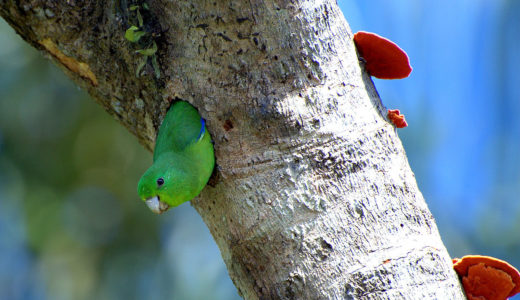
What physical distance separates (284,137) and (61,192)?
580 cm

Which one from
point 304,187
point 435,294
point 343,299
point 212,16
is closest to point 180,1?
point 212,16

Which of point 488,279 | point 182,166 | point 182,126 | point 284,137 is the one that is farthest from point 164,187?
point 488,279

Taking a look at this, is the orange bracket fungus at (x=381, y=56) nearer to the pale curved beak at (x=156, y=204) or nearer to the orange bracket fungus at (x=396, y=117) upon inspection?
the orange bracket fungus at (x=396, y=117)

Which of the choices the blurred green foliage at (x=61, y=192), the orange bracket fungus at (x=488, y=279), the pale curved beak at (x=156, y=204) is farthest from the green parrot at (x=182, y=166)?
the blurred green foliage at (x=61, y=192)

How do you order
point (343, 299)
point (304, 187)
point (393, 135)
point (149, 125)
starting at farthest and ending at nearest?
1. point (149, 125)
2. point (393, 135)
3. point (304, 187)
4. point (343, 299)

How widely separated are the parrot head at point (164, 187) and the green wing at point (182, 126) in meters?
0.17

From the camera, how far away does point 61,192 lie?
278 inches

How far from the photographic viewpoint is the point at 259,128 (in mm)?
2232

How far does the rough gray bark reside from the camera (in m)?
2.02

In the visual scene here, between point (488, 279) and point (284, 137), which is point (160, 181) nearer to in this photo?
point (284, 137)

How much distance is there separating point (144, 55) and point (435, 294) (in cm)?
177

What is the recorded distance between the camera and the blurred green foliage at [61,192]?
275 inches

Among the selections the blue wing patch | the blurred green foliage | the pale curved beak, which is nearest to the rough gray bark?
the blue wing patch

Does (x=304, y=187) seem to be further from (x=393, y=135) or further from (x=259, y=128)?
(x=393, y=135)
